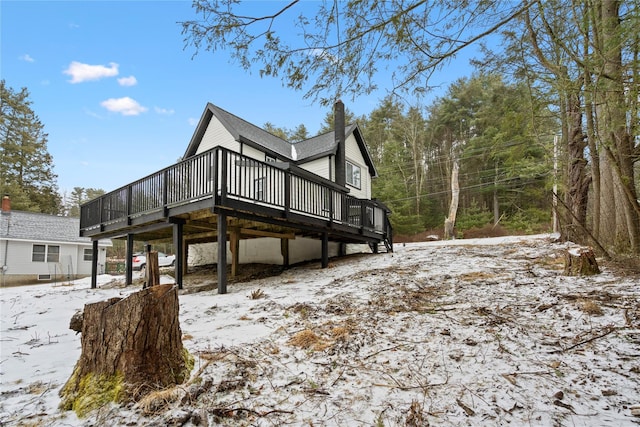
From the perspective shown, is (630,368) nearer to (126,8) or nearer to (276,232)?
(276,232)

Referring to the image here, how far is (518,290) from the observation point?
4.12 m

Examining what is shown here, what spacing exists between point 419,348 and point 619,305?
89.4 inches

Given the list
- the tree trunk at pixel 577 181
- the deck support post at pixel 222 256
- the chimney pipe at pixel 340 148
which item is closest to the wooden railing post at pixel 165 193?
the deck support post at pixel 222 256

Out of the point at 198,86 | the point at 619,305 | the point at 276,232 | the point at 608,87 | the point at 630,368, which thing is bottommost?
the point at 630,368

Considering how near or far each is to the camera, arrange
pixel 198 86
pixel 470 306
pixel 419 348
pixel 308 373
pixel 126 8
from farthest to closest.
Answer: pixel 198 86
pixel 126 8
pixel 470 306
pixel 419 348
pixel 308 373

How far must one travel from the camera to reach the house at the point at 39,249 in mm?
15984

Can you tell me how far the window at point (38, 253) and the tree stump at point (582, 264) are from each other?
915 inches

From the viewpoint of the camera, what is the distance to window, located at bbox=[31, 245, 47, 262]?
16922 mm

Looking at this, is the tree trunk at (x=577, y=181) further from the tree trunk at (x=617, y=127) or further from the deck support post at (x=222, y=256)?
the deck support post at (x=222, y=256)

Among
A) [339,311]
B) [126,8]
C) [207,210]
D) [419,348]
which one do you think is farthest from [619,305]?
[126,8]

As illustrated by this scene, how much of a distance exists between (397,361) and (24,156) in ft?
113

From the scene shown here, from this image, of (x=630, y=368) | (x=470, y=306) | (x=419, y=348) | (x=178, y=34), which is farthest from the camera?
(x=470, y=306)

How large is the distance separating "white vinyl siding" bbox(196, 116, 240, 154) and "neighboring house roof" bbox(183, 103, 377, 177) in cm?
23

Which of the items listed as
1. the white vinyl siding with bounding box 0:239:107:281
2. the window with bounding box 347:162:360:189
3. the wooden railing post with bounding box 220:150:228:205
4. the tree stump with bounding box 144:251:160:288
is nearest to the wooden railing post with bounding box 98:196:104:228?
the wooden railing post with bounding box 220:150:228:205
